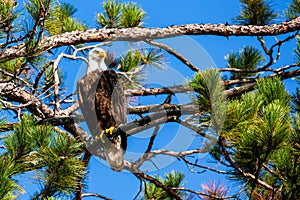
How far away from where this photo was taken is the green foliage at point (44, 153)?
257cm

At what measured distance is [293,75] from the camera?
3.66 metres

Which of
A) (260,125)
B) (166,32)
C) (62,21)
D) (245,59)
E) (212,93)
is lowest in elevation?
(260,125)

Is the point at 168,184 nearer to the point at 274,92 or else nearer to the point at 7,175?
the point at 274,92

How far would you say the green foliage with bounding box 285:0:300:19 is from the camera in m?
4.12

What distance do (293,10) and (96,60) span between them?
4.83ft

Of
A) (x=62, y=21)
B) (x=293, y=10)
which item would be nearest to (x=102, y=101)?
(x=62, y=21)

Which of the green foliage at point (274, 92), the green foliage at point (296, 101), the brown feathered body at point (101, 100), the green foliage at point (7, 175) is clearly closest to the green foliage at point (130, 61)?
the brown feathered body at point (101, 100)

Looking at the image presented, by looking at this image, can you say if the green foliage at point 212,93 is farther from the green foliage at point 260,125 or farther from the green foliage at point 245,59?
the green foliage at point 245,59

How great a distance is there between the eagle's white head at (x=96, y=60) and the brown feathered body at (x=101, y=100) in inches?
3.6

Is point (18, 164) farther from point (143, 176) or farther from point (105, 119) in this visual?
point (105, 119)

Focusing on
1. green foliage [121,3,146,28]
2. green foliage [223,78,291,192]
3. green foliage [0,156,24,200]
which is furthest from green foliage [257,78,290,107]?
green foliage [121,3,146,28]

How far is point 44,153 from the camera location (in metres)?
2.57

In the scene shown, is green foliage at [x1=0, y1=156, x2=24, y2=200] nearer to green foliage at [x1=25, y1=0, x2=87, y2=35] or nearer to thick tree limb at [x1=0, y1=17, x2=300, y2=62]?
thick tree limb at [x1=0, y1=17, x2=300, y2=62]

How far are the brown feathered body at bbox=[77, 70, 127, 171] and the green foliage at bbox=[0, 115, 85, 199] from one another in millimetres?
1167
